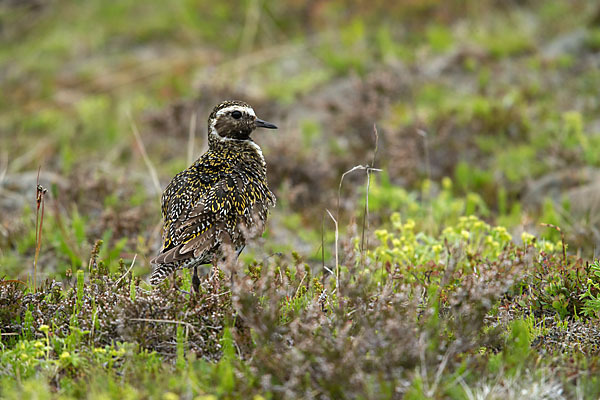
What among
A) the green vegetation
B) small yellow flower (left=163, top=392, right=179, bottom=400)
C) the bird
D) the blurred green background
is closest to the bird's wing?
the bird

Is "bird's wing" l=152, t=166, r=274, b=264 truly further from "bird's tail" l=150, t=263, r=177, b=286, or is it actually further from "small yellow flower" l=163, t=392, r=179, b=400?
"small yellow flower" l=163, t=392, r=179, b=400

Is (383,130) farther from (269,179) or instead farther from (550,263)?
(550,263)

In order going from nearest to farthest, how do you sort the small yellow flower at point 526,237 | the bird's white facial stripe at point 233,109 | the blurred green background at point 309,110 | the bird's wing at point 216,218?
the bird's wing at point 216,218 < the small yellow flower at point 526,237 < the bird's white facial stripe at point 233,109 < the blurred green background at point 309,110

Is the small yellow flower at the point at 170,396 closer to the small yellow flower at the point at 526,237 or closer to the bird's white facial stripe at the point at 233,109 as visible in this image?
the bird's white facial stripe at the point at 233,109

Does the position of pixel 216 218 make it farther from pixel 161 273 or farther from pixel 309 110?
pixel 309 110

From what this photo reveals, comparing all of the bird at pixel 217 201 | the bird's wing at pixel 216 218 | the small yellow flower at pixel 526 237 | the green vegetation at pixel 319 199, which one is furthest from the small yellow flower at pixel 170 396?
the small yellow flower at pixel 526 237

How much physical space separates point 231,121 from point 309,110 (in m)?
5.99

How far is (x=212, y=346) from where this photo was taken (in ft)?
17.0

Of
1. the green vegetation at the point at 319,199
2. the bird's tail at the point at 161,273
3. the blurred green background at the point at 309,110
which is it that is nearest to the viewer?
the green vegetation at the point at 319,199

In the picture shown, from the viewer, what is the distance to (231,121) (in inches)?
279

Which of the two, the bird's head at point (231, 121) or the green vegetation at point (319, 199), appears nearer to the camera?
the green vegetation at point (319, 199)

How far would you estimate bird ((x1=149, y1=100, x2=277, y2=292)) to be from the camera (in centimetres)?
586

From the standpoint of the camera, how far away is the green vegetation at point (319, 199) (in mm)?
4676

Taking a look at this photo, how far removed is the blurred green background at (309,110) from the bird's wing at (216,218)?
0.51 meters
